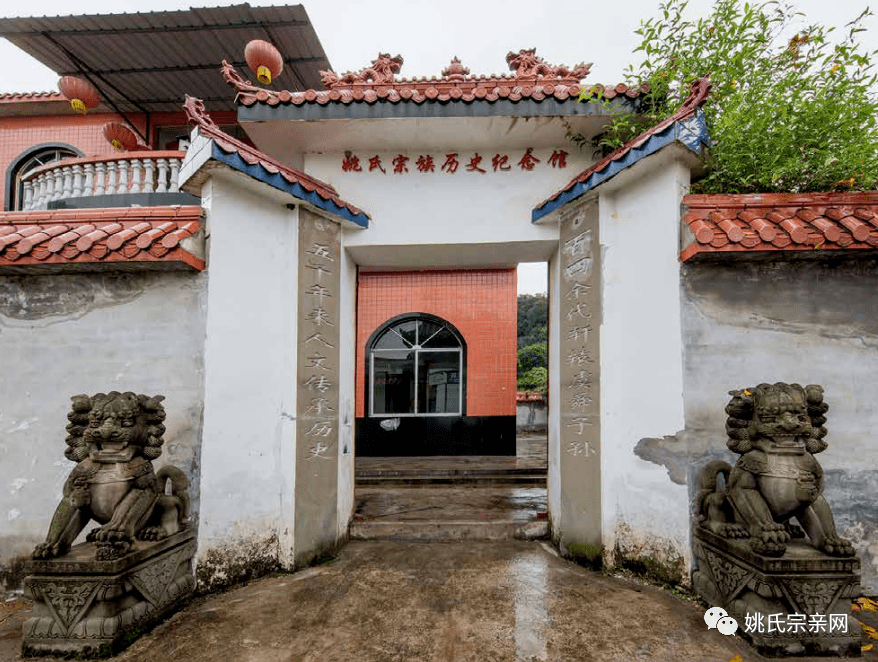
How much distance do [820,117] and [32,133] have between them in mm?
12214

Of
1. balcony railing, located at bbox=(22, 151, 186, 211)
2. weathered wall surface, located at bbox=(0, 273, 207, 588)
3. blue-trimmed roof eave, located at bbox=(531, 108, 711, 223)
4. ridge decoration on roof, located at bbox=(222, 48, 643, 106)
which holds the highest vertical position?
ridge decoration on roof, located at bbox=(222, 48, 643, 106)

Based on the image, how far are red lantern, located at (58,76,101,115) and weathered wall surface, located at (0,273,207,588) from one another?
5293mm

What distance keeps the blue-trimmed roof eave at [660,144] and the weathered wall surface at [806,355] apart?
42.3 inches

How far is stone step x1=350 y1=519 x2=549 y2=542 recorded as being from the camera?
15.0 ft

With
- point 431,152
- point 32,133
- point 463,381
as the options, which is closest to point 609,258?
point 431,152

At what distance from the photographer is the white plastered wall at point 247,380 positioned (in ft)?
11.1

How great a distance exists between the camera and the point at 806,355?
329 centimetres

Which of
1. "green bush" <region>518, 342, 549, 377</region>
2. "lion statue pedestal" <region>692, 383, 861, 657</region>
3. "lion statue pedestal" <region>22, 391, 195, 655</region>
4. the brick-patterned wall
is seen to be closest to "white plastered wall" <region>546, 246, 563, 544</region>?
"lion statue pedestal" <region>692, 383, 861, 657</region>

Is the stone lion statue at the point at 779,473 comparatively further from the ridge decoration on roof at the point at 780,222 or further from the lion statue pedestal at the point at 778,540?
the ridge decoration on roof at the point at 780,222

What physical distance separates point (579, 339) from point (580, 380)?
1.33 feet

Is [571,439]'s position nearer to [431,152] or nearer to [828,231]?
[828,231]

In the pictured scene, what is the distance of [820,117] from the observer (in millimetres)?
3213

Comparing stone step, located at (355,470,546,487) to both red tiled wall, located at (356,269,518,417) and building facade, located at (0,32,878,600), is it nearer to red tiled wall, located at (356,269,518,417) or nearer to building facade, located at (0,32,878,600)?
red tiled wall, located at (356,269,518,417)

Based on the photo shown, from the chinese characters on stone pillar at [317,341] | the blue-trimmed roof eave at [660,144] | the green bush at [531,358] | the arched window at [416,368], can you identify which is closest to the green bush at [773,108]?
the blue-trimmed roof eave at [660,144]
